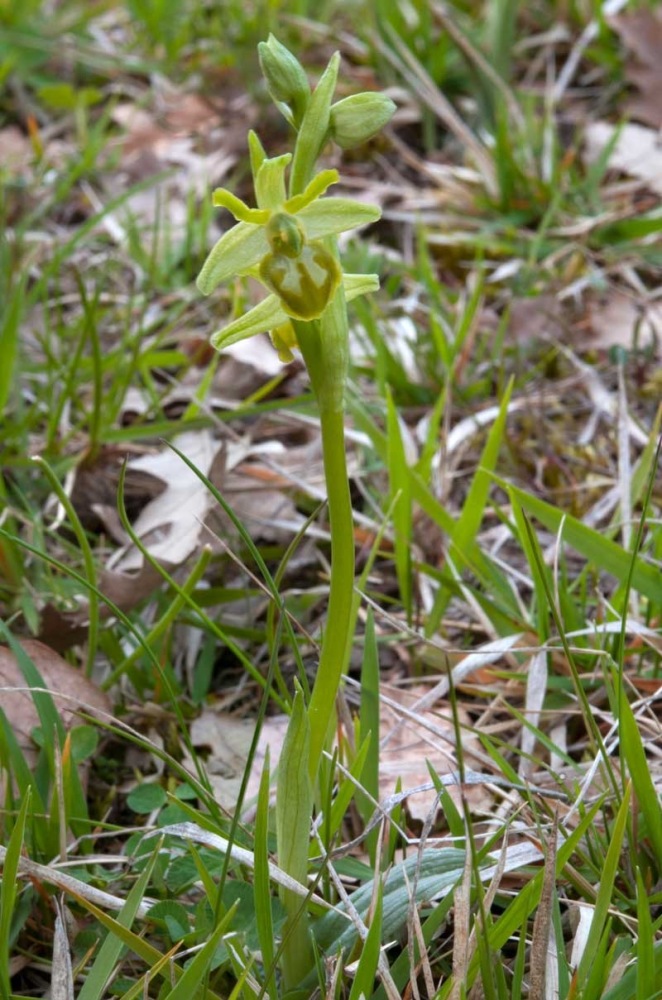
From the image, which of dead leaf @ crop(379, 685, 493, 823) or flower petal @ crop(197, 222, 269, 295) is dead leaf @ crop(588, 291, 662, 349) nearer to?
dead leaf @ crop(379, 685, 493, 823)

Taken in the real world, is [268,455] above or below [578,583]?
above

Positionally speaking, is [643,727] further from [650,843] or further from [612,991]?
[612,991]

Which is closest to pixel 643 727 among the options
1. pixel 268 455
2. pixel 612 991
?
pixel 612 991

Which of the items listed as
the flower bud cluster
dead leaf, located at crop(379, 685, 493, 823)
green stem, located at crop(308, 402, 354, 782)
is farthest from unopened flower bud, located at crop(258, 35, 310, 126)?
dead leaf, located at crop(379, 685, 493, 823)

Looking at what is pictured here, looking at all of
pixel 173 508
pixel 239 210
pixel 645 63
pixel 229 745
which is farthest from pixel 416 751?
pixel 645 63

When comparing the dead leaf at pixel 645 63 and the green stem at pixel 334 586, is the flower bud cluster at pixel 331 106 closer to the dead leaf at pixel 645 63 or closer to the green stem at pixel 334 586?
the green stem at pixel 334 586

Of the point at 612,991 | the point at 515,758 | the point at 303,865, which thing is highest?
the point at 303,865

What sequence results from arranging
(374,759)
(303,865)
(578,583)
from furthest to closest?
(578,583), (374,759), (303,865)

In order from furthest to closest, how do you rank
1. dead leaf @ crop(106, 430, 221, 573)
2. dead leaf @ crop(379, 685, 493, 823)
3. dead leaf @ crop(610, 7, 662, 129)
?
dead leaf @ crop(610, 7, 662, 129), dead leaf @ crop(106, 430, 221, 573), dead leaf @ crop(379, 685, 493, 823)
